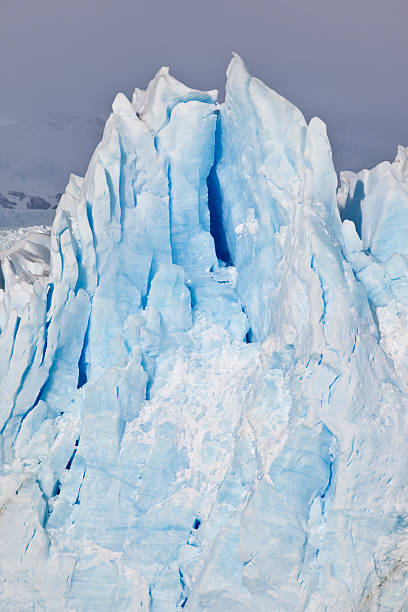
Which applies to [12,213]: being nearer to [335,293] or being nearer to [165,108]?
[165,108]

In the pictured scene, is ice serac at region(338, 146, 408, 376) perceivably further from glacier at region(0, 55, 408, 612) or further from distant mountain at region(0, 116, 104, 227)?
distant mountain at region(0, 116, 104, 227)

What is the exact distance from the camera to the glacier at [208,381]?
6230mm

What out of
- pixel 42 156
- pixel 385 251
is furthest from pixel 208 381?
pixel 42 156

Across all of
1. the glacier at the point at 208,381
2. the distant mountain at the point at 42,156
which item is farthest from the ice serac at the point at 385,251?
the distant mountain at the point at 42,156

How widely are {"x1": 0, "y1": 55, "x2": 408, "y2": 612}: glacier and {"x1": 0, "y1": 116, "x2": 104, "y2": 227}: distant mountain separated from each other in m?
8.11

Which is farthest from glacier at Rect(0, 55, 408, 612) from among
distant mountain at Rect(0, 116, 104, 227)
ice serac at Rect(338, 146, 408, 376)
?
distant mountain at Rect(0, 116, 104, 227)

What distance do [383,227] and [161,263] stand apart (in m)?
2.21

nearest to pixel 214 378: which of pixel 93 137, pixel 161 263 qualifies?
pixel 161 263

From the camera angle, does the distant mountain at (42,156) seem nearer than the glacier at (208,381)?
No

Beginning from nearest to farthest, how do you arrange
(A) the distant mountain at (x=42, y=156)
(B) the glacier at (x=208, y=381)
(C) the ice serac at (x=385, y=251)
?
(B) the glacier at (x=208, y=381)
(C) the ice serac at (x=385, y=251)
(A) the distant mountain at (x=42, y=156)

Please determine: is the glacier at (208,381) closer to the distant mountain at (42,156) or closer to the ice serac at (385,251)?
the ice serac at (385,251)

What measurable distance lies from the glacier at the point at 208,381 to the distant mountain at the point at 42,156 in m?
8.11

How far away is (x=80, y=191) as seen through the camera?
26.9 ft

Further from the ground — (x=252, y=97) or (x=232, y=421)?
(x=252, y=97)
